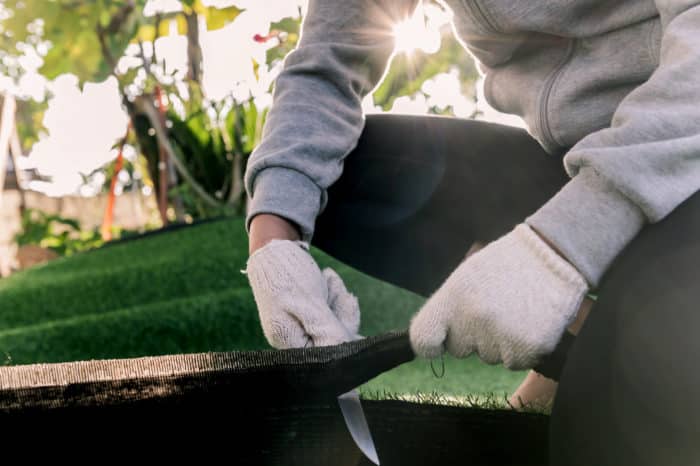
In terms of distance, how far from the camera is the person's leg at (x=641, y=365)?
637mm

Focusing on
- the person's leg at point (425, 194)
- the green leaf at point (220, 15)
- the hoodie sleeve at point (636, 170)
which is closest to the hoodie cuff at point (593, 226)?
the hoodie sleeve at point (636, 170)

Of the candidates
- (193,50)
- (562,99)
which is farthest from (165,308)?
(193,50)

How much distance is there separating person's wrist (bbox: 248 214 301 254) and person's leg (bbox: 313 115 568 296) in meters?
0.16

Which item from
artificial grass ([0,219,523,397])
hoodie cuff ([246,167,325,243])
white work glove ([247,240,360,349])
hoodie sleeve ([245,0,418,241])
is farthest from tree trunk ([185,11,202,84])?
white work glove ([247,240,360,349])

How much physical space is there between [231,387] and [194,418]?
53 millimetres

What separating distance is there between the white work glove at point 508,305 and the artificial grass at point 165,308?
99 cm

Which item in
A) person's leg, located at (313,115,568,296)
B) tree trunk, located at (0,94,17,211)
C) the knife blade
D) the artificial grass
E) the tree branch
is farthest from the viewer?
tree trunk, located at (0,94,17,211)

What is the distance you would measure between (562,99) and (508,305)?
380 millimetres

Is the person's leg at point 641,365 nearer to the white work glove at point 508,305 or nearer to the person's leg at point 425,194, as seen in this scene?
the white work glove at point 508,305

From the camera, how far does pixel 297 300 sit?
0.97 meters

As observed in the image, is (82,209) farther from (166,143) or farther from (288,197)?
(288,197)

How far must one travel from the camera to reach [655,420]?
0.64m

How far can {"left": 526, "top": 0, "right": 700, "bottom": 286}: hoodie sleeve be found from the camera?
702mm

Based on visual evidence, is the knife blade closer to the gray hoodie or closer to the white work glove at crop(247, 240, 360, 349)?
the white work glove at crop(247, 240, 360, 349)
